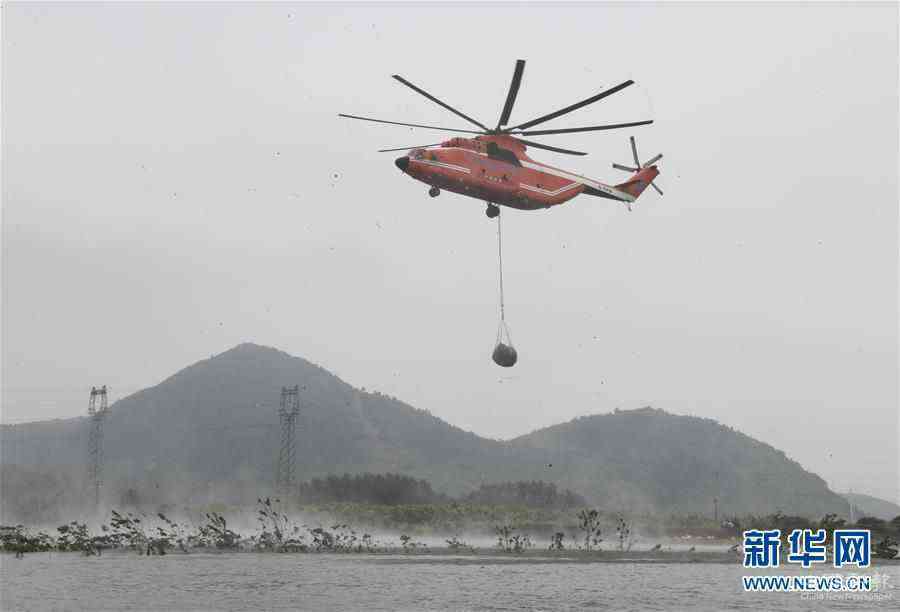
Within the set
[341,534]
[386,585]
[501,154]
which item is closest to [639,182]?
[501,154]

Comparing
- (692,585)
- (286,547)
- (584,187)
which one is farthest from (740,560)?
(584,187)

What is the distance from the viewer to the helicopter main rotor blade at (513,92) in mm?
47531

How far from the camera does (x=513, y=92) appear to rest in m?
50.1

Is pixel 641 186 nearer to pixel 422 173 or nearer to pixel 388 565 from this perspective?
pixel 422 173

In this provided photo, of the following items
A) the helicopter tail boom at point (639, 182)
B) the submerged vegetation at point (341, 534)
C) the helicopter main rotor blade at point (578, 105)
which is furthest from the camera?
the submerged vegetation at point (341, 534)

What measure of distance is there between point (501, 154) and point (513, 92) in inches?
198

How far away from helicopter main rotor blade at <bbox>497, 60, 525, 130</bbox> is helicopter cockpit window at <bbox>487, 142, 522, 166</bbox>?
104cm

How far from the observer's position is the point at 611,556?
10869cm

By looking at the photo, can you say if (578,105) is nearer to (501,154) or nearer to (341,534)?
(501,154)

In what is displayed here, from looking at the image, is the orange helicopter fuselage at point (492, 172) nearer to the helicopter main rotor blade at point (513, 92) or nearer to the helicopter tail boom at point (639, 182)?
the helicopter main rotor blade at point (513, 92)

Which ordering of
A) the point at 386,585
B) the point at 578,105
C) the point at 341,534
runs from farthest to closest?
the point at 341,534
the point at 386,585
the point at 578,105

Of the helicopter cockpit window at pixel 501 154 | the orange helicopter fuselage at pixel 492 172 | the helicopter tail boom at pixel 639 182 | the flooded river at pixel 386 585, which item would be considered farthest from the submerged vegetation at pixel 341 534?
the helicopter cockpit window at pixel 501 154

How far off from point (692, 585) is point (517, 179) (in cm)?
3540

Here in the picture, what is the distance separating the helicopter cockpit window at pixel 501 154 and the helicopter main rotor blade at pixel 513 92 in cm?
104
